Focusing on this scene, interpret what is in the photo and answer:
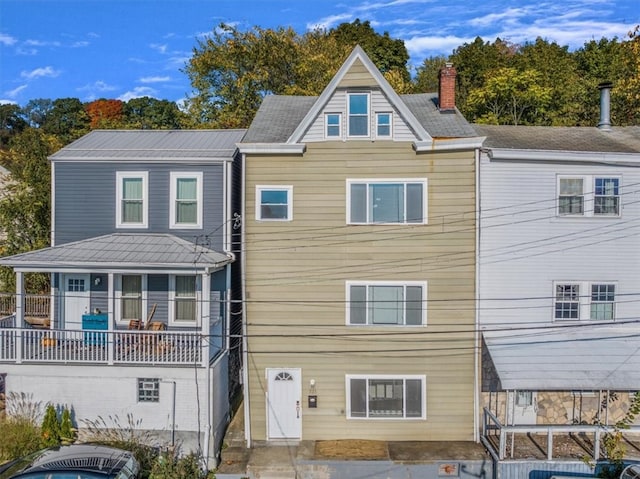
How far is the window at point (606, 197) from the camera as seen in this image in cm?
1487

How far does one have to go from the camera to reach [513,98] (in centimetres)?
3155

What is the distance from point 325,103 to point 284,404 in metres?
8.70

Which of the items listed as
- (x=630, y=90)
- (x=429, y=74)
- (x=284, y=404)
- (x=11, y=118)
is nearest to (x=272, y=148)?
(x=284, y=404)

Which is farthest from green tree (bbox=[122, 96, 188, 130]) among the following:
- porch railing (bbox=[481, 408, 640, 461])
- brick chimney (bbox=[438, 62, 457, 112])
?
porch railing (bbox=[481, 408, 640, 461])

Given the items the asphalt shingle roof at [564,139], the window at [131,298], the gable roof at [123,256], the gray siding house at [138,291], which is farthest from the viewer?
the window at [131,298]

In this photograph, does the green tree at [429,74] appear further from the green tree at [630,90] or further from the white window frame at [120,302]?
the white window frame at [120,302]

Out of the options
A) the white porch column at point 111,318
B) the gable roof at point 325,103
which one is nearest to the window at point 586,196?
the gable roof at point 325,103

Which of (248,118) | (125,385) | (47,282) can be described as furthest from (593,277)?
(248,118)

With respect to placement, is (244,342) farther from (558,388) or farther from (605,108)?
(605,108)

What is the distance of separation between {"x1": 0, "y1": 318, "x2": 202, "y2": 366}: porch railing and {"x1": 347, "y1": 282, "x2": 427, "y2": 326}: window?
4331mm

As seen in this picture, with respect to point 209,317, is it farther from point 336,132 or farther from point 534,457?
point 534,457

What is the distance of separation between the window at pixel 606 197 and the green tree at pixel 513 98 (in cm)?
1666

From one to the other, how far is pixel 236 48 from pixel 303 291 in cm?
2375

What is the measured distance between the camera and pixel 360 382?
1467 cm
